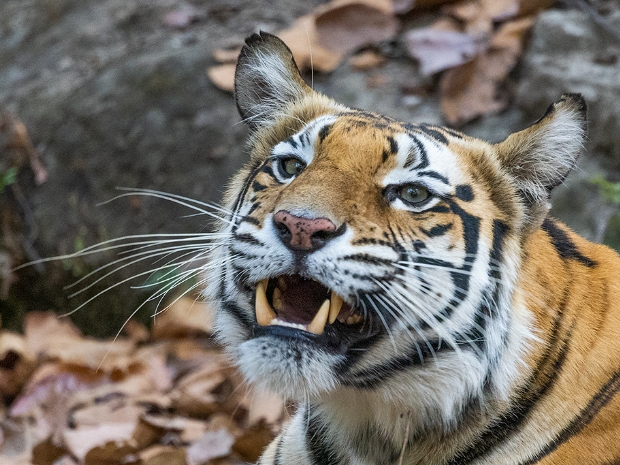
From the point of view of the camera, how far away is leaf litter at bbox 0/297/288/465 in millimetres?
2625

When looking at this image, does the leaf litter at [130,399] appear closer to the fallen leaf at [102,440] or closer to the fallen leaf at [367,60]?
the fallen leaf at [102,440]

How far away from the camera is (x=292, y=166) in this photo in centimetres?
192

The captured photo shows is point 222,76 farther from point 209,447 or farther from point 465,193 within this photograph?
point 465,193

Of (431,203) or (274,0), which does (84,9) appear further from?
(431,203)

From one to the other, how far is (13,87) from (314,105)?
286 cm

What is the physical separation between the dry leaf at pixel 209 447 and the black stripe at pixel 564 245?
4.52 ft

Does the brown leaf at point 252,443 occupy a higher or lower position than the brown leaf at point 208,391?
higher

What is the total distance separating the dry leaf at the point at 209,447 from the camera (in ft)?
8.39

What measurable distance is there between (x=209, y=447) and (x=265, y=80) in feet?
4.31

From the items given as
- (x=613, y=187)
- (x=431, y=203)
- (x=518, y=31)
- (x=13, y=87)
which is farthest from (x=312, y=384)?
(x=13, y=87)

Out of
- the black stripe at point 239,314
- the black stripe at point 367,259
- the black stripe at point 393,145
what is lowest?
the black stripe at point 239,314

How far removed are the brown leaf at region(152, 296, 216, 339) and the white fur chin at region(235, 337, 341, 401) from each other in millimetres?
1879

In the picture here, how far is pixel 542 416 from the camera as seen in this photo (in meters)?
1.74

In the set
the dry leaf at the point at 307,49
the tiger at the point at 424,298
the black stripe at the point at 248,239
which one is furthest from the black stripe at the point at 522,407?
the dry leaf at the point at 307,49
